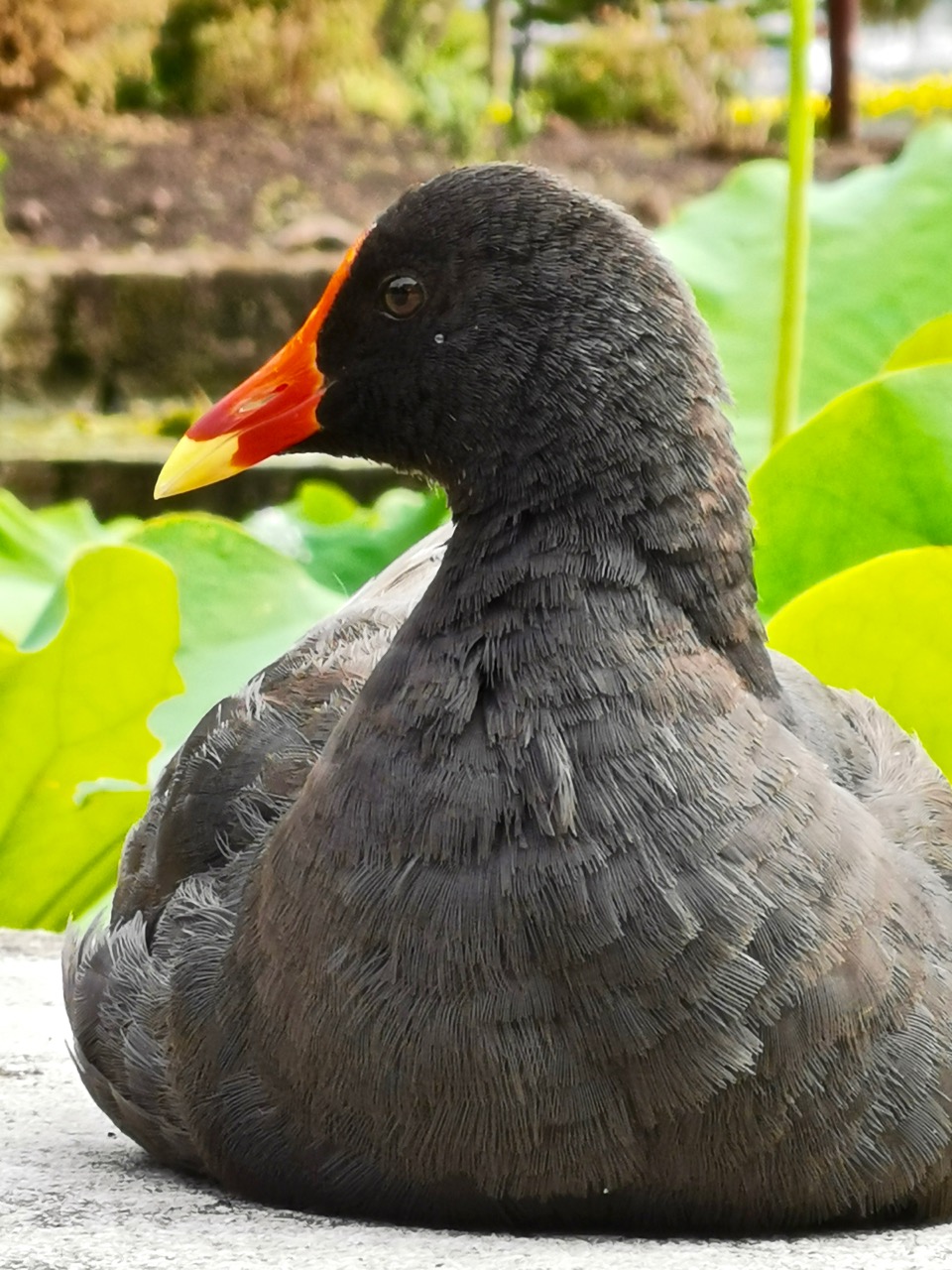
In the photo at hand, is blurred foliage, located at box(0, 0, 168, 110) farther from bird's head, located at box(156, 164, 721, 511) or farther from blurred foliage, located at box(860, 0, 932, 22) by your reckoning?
blurred foliage, located at box(860, 0, 932, 22)

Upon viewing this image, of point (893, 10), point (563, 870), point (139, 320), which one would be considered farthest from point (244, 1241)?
point (893, 10)

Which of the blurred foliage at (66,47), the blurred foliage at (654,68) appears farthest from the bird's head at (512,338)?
the blurred foliage at (654,68)

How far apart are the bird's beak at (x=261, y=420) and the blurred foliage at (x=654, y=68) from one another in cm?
1108

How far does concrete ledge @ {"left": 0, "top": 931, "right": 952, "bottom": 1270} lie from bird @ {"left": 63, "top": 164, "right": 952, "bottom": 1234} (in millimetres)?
31

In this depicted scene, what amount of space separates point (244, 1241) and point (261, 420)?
762 millimetres

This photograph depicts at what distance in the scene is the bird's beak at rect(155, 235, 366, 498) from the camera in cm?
190

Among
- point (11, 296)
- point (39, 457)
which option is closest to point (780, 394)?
point (39, 457)

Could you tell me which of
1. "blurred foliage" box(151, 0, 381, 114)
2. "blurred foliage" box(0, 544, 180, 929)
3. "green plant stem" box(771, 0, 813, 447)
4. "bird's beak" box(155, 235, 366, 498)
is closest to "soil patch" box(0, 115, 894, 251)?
"blurred foliage" box(151, 0, 381, 114)

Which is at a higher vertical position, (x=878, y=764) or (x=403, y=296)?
(x=403, y=296)

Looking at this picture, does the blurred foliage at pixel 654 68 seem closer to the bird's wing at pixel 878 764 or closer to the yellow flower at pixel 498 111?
the yellow flower at pixel 498 111

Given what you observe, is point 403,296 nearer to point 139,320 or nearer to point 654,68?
point 139,320

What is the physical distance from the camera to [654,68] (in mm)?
13219

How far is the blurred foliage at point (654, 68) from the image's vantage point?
12.9 meters

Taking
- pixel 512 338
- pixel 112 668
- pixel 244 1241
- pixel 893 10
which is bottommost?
pixel 893 10
